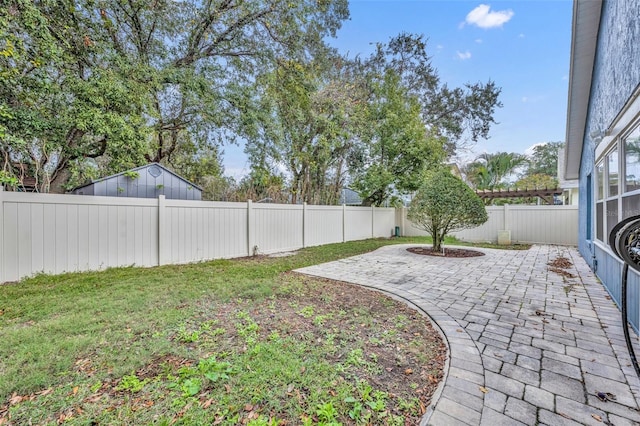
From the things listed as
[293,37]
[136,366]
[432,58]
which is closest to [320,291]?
[136,366]

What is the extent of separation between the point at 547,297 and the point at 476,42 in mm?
9970

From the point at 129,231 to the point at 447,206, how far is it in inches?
309

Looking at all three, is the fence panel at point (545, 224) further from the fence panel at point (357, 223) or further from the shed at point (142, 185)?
the shed at point (142, 185)

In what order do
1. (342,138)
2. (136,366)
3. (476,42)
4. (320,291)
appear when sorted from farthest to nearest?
(342,138) → (476,42) → (320,291) → (136,366)

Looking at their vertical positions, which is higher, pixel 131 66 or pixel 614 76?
pixel 131 66

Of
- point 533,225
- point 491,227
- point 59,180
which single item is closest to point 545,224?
point 533,225

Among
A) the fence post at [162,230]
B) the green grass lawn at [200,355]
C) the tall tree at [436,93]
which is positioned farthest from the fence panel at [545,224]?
the fence post at [162,230]

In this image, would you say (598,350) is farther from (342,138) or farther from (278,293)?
(342,138)

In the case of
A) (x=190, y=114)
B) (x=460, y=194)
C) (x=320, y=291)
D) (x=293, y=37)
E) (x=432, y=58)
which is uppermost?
(x=432, y=58)

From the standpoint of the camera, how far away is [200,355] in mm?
2354

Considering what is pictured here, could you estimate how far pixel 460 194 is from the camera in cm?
773

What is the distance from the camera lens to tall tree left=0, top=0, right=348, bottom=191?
4.63 meters

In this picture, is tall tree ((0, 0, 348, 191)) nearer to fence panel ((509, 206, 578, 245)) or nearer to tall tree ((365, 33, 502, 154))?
tall tree ((365, 33, 502, 154))

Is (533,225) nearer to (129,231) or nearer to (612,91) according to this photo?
(612,91)
